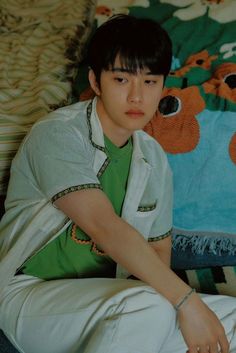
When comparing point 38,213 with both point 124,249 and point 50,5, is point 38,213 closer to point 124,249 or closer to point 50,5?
point 124,249

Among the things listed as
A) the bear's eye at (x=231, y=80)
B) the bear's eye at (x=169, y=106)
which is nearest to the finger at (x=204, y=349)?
the bear's eye at (x=169, y=106)

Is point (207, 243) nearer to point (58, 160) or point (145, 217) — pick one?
point (145, 217)

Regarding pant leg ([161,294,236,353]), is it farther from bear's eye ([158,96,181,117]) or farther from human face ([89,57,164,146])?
bear's eye ([158,96,181,117])

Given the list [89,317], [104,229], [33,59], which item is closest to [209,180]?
[104,229]

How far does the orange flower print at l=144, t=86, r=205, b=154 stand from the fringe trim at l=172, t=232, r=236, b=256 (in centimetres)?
24

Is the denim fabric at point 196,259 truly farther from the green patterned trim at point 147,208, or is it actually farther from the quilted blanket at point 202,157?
the green patterned trim at point 147,208

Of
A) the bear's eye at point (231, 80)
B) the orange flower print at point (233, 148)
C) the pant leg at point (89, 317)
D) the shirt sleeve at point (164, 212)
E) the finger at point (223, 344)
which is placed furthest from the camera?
the bear's eye at point (231, 80)

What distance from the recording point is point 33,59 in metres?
1.86

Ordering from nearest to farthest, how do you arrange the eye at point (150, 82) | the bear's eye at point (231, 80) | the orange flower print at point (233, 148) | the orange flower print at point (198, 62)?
1. the eye at point (150, 82)
2. the orange flower print at point (233, 148)
3. the bear's eye at point (231, 80)
4. the orange flower print at point (198, 62)

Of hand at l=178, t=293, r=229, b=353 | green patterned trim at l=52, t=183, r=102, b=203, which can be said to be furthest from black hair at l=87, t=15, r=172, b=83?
hand at l=178, t=293, r=229, b=353

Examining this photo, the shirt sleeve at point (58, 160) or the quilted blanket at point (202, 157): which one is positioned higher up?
the shirt sleeve at point (58, 160)

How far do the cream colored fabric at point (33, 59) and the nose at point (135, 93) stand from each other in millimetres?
451

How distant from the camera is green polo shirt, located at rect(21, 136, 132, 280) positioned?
4.00ft

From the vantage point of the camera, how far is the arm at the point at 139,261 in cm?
106
